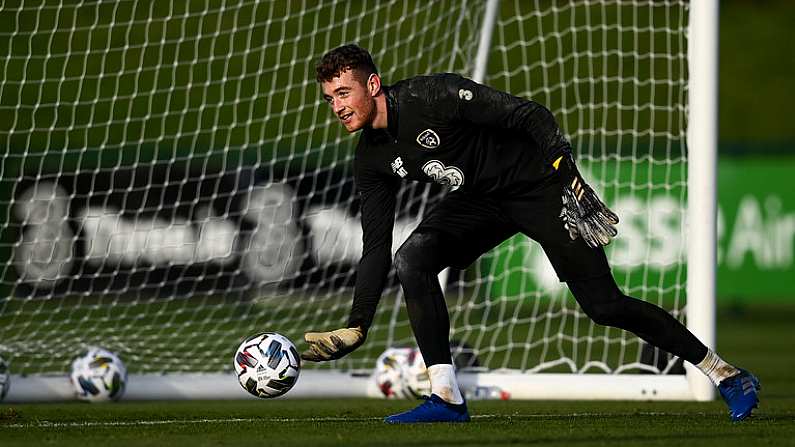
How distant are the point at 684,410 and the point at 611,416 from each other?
0.66m

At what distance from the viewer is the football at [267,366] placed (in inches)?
233

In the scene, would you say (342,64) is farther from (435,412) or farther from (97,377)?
(97,377)

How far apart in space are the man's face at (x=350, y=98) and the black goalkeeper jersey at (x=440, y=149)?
0.11 m

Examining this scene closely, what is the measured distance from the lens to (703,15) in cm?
768

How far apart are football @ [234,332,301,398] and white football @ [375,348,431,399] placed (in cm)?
188

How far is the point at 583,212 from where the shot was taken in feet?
18.3

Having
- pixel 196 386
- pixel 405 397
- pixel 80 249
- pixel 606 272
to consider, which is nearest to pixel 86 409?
pixel 196 386

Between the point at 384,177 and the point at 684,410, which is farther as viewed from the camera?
the point at 684,410

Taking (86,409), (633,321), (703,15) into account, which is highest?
(703,15)

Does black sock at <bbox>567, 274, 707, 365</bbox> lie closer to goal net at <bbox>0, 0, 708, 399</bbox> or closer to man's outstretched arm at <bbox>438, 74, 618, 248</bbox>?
man's outstretched arm at <bbox>438, 74, 618, 248</bbox>

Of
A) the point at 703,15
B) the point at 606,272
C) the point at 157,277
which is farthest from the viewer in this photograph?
the point at 157,277

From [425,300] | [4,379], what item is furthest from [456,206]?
[4,379]

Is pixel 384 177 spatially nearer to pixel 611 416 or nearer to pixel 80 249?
pixel 611 416

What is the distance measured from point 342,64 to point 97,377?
299 cm
